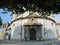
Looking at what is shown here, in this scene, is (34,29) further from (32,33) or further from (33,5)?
(33,5)

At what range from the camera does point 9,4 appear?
39.6 feet

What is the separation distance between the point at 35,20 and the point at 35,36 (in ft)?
11.9

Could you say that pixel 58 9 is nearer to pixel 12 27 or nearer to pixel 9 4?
pixel 9 4

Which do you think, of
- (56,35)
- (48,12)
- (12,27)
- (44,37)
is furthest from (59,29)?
(48,12)

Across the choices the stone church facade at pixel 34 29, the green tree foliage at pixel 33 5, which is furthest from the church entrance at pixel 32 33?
the green tree foliage at pixel 33 5

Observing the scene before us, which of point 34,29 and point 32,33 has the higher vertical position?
point 34,29

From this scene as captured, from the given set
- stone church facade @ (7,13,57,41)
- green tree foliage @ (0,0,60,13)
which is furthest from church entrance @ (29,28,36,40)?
green tree foliage @ (0,0,60,13)

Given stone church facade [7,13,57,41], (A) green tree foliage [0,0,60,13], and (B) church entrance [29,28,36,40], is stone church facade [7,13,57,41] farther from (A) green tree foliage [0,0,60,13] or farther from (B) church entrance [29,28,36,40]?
(A) green tree foliage [0,0,60,13]

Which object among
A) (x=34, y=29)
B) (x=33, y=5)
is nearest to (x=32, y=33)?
(x=34, y=29)

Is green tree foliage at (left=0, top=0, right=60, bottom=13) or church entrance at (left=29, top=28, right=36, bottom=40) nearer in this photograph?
green tree foliage at (left=0, top=0, right=60, bottom=13)

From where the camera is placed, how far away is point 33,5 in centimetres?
1326

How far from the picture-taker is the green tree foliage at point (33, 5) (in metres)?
12.0

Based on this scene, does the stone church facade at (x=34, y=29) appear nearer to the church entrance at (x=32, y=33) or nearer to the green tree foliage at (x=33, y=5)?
the church entrance at (x=32, y=33)

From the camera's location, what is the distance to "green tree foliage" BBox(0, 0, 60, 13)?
1202cm
